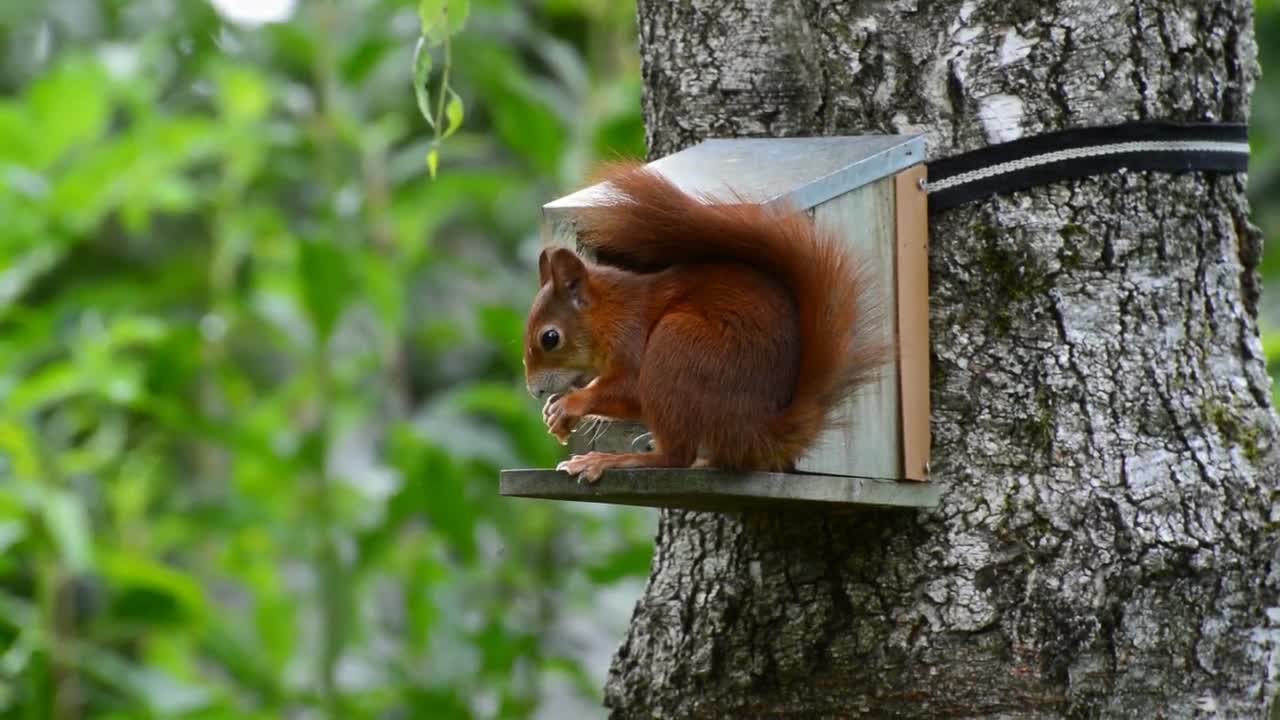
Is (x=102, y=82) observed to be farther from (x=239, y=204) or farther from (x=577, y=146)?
(x=577, y=146)

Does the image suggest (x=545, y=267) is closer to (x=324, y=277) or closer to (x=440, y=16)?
(x=440, y=16)

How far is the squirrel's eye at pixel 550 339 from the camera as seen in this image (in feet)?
5.28

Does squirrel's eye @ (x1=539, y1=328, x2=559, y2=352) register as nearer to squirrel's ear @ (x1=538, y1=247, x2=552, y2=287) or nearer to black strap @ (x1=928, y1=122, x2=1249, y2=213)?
squirrel's ear @ (x1=538, y1=247, x2=552, y2=287)

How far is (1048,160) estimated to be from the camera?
1593 mm

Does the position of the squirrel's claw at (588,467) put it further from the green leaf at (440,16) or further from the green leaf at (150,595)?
the green leaf at (150,595)

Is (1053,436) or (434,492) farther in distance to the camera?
(434,492)

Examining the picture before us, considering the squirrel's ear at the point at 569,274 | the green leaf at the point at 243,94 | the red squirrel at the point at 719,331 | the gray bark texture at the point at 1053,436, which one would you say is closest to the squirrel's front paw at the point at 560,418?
the red squirrel at the point at 719,331

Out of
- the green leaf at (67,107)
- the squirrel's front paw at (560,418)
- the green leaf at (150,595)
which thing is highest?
the green leaf at (67,107)

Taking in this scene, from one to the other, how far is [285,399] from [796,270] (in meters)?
2.13

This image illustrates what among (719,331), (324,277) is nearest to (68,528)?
(324,277)

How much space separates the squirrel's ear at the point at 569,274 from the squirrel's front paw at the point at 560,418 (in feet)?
0.34

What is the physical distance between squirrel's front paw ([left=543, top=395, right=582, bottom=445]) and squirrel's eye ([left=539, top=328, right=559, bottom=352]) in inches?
2.2

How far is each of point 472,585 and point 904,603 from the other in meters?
1.90

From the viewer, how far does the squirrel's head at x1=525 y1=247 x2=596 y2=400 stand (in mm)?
1591
